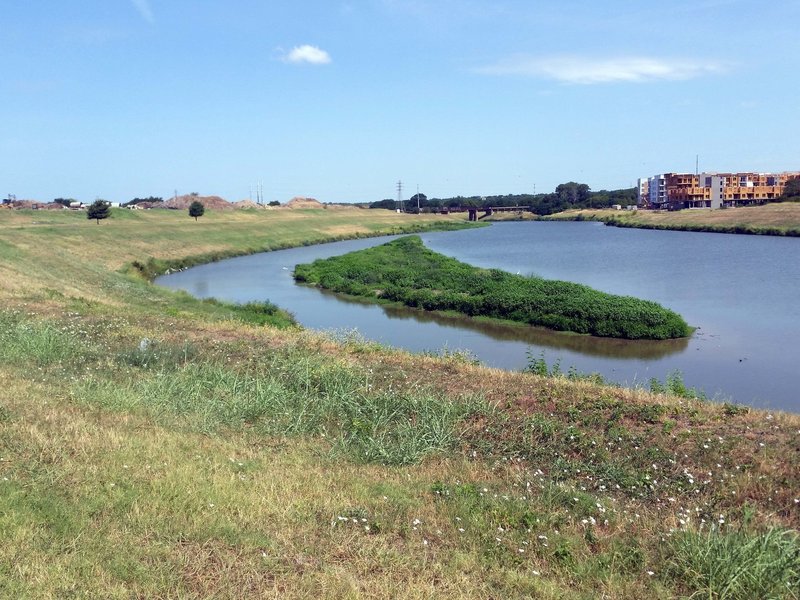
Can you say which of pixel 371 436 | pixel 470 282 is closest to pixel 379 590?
pixel 371 436

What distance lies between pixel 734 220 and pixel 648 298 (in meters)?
55.8

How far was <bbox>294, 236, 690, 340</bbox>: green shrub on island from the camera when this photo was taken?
81.1ft

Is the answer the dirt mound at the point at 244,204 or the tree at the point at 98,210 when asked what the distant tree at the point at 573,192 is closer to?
the dirt mound at the point at 244,204

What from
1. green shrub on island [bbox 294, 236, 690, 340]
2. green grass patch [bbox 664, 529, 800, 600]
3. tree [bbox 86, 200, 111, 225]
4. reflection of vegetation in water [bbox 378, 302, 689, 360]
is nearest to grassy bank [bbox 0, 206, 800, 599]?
green grass patch [bbox 664, 529, 800, 600]

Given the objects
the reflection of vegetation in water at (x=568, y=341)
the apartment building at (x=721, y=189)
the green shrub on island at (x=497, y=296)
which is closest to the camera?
the reflection of vegetation in water at (x=568, y=341)

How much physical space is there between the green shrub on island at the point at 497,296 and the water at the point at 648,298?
2.69 feet

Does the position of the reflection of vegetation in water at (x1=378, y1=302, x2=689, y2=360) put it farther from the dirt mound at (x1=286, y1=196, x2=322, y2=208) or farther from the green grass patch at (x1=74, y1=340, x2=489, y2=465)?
the dirt mound at (x1=286, y1=196, x2=322, y2=208)

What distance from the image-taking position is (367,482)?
6.79 m

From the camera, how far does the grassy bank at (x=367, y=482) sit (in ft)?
16.1

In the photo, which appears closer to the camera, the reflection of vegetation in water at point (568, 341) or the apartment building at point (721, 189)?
the reflection of vegetation in water at point (568, 341)

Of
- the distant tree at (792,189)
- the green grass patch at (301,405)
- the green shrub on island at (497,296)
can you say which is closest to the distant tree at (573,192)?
the distant tree at (792,189)

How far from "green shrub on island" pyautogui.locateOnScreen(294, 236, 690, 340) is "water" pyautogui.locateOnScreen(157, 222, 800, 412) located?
0.82 m

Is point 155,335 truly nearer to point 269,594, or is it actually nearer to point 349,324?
point 269,594

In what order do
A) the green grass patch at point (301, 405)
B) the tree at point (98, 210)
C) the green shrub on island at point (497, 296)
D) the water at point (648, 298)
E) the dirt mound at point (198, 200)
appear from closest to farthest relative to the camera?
the green grass patch at point (301, 405)
the water at point (648, 298)
the green shrub on island at point (497, 296)
the tree at point (98, 210)
the dirt mound at point (198, 200)
